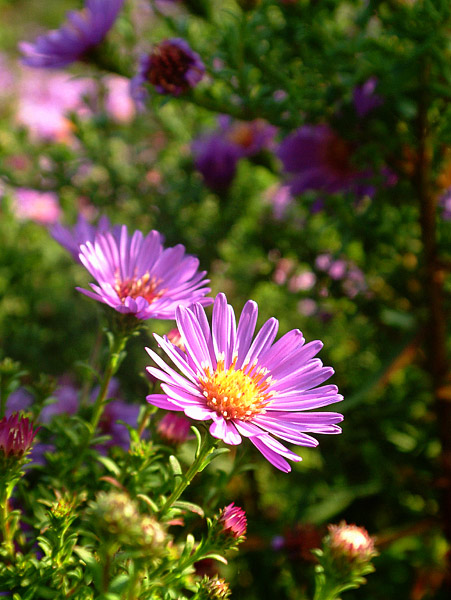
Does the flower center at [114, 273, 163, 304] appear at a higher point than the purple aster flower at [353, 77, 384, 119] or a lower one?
lower

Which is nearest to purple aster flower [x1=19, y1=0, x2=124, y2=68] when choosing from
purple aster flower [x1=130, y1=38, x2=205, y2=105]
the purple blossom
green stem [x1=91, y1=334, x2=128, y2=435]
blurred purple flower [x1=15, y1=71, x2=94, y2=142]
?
purple aster flower [x1=130, y1=38, x2=205, y2=105]

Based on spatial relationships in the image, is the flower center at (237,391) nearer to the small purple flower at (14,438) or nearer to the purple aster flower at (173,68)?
the small purple flower at (14,438)

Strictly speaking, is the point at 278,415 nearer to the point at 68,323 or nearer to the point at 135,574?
the point at 135,574

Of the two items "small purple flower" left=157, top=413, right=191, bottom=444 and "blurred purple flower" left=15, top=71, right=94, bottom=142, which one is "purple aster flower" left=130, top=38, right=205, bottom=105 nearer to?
"small purple flower" left=157, top=413, right=191, bottom=444

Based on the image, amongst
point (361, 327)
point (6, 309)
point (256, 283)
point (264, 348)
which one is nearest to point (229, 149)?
point (256, 283)

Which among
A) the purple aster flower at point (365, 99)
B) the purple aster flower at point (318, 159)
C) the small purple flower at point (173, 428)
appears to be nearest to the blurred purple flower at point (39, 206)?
the purple aster flower at point (318, 159)

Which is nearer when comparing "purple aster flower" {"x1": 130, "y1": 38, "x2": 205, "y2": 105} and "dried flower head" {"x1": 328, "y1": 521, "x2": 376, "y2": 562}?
"dried flower head" {"x1": 328, "y1": 521, "x2": 376, "y2": 562}
